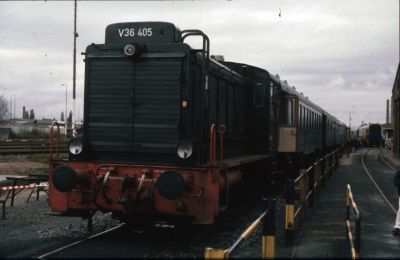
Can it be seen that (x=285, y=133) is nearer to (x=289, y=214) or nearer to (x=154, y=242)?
(x=289, y=214)

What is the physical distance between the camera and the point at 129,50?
28.1ft

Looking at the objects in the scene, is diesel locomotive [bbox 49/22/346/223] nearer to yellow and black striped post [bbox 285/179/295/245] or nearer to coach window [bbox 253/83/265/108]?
yellow and black striped post [bbox 285/179/295/245]

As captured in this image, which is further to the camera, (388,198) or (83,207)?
(388,198)

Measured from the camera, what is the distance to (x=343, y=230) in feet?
30.9

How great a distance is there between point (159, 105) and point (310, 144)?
1217 cm

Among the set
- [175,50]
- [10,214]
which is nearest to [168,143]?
[175,50]

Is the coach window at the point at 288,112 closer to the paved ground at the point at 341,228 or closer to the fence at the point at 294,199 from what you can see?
the paved ground at the point at 341,228

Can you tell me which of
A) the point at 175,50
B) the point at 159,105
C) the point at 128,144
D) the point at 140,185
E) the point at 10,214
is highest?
the point at 175,50

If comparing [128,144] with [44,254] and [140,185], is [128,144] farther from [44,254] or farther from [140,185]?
[44,254]

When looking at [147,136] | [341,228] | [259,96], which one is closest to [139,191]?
[147,136]

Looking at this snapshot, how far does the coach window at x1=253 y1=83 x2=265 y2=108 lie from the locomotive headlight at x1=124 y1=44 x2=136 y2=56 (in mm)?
5404

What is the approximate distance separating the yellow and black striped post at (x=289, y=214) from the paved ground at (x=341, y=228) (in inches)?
6.6

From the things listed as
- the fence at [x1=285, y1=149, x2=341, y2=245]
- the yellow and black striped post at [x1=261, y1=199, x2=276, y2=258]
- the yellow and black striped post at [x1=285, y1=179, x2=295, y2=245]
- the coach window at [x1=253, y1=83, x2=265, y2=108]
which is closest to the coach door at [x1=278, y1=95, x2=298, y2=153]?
the coach window at [x1=253, y1=83, x2=265, y2=108]

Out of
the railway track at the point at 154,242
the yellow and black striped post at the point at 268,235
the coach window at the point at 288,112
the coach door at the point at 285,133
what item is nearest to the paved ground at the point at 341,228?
the railway track at the point at 154,242
